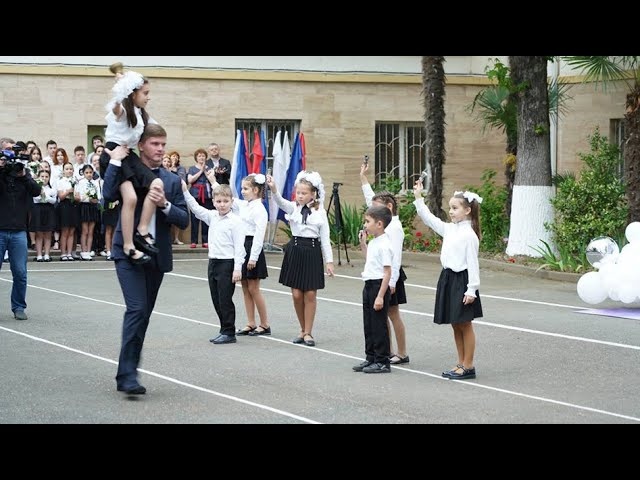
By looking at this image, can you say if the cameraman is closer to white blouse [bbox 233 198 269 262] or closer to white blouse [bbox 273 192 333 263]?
white blouse [bbox 233 198 269 262]

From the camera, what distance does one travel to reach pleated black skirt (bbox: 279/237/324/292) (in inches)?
481

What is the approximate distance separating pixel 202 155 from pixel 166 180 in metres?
14.6

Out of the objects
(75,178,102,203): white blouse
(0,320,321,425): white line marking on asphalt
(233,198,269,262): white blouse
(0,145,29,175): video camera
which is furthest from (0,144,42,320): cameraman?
(75,178,102,203): white blouse

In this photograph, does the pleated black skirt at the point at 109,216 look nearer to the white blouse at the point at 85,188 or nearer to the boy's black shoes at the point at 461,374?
the white blouse at the point at 85,188

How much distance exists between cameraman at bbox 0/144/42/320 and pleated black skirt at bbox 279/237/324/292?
3.55m

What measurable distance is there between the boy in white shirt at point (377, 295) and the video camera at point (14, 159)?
5163 millimetres

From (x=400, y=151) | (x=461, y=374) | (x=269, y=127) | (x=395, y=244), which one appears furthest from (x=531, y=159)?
(x=461, y=374)

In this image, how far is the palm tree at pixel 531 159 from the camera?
21.0 meters

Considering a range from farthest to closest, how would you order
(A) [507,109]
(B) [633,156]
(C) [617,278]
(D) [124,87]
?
(A) [507,109]
(B) [633,156]
(C) [617,278]
(D) [124,87]

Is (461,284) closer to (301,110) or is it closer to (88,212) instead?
(88,212)

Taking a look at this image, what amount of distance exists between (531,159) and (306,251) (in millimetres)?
9929

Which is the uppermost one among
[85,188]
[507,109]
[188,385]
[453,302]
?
[507,109]

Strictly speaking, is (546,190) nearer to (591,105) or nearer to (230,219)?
(591,105)

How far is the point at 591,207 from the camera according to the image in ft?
65.3
